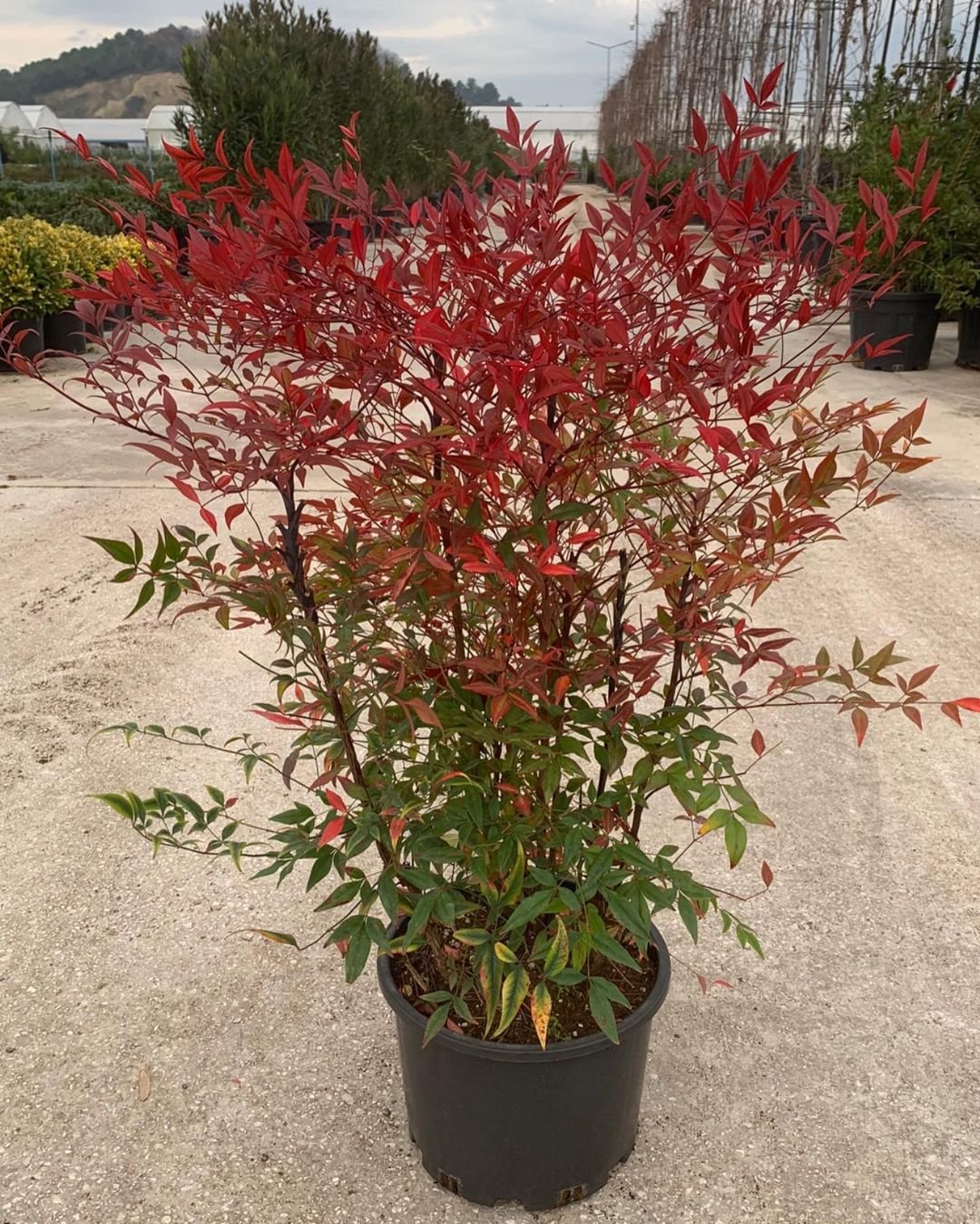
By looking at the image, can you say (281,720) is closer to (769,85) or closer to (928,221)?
(769,85)

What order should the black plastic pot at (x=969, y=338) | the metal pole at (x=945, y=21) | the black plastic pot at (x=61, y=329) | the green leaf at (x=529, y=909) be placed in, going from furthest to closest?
the metal pole at (x=945, y=21), the black plastic pot at (x=61, y=329), the black plastic pot at (x=969, y=338), the green leaf at (x=529, y=909)

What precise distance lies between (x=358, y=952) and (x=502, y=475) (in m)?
0.69

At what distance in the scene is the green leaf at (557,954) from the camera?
54.4 inches

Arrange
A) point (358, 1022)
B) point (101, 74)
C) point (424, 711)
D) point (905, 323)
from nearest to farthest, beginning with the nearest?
point (424, 711) → point (358, 1022) → point (905, 323) → point (101, 74)

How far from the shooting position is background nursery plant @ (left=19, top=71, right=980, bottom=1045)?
1.12 meters

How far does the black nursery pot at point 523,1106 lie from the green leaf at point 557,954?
191mm

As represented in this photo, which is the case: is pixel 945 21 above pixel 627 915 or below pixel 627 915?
above

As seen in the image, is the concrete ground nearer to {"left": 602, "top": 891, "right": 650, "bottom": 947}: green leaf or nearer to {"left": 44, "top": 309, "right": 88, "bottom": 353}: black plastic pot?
{"left": 602, "top": 891, "right": 650, "bottom": 947}: green leaf

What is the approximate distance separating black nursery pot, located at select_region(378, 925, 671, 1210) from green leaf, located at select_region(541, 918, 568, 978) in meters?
0.19

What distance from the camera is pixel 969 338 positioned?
8445 millimetres

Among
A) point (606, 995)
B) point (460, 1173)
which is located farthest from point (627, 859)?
point (460, 1173)

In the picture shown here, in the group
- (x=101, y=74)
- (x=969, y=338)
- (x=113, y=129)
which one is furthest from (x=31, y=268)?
(x=101, y=74)

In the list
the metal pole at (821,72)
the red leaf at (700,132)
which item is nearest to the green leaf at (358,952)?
the red leaf at (700,132)

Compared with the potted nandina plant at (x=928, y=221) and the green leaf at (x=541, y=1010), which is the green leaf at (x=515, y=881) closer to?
the green leaf at (x=541, y=1010)
